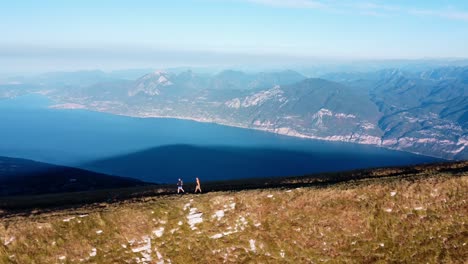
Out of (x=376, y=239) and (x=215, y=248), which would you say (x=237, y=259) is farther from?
(x=376, y=239)

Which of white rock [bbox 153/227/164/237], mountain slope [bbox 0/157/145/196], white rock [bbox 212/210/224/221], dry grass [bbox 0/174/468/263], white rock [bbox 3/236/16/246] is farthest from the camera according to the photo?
mountain slope [bbox 0/157/145/196]

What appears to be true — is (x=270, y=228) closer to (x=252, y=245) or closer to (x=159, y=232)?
(x=252, y=245)

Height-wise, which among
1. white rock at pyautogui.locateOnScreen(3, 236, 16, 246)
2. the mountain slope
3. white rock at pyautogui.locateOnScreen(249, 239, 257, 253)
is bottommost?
the mountain slope

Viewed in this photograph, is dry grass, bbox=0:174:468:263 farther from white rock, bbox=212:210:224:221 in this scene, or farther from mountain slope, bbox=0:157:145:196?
mountain slope, bbox=0:157:145:196

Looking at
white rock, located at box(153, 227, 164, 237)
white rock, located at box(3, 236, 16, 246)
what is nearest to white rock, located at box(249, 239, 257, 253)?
white rock, located at box(153, 227, 164, 237)

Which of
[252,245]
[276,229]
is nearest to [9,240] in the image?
[252,245]

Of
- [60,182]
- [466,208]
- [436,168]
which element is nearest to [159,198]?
[466,208]
